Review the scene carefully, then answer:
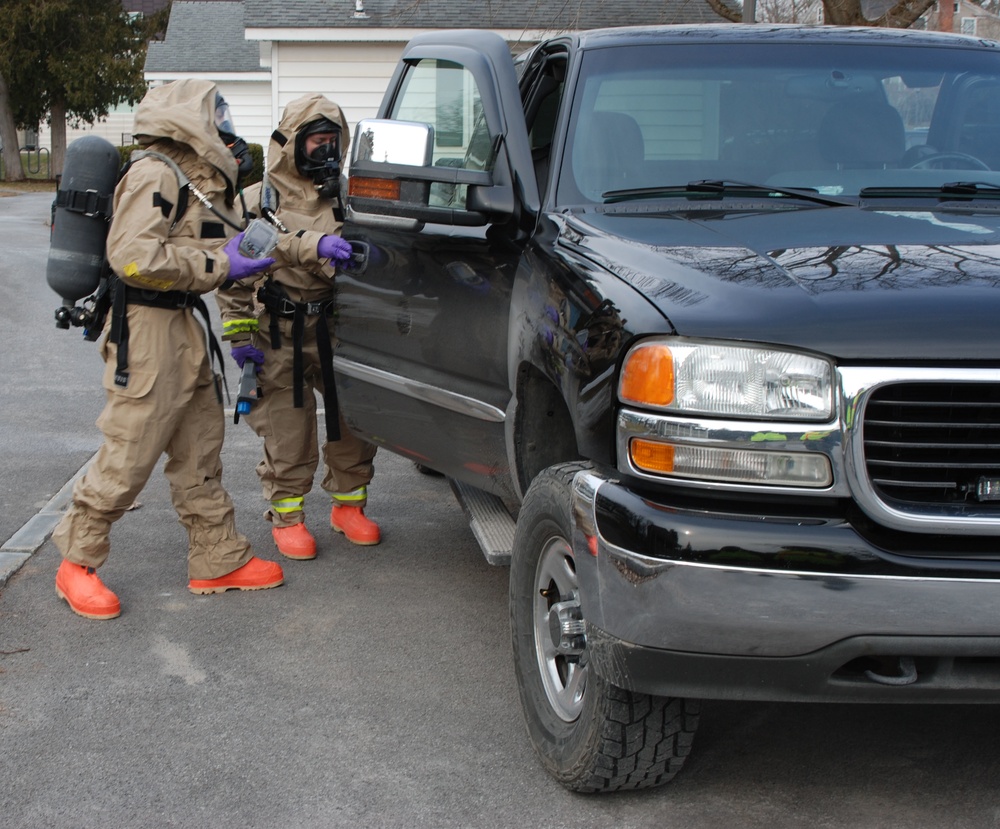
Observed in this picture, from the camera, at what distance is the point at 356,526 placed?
5.93 meters

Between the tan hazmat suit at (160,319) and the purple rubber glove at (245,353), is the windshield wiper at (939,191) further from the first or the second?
the purple rubber glove at (245,353)

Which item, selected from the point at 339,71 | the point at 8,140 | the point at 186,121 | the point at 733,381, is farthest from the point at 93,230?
the point at 8,140

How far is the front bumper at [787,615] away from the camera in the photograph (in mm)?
2715

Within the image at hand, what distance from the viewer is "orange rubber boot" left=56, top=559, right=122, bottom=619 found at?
4.85 m

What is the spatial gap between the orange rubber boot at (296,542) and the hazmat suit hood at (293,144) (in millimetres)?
1441

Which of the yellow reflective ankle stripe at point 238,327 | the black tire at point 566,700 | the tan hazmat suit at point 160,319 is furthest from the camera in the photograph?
the yellow reflective ankle stripe at point 238,327

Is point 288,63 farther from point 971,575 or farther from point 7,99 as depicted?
point 7,99

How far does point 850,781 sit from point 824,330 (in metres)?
1.42

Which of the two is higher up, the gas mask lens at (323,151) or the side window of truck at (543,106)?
the side window of truck at (543,106)

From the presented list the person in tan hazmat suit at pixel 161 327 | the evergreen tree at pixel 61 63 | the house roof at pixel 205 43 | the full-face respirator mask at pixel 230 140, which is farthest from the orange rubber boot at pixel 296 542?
the evergreen tree at pixel 61 63

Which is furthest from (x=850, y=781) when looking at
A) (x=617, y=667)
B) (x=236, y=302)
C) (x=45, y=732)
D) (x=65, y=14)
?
(x=65, y=14)

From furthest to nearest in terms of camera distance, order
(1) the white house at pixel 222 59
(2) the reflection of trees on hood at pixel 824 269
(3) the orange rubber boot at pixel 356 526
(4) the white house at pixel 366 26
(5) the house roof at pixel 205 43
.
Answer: (5) the house roof at pixel 205 43, (1) the white house at pixel 222 59, (4) the white house at pixel 366 26, (3) the orange rubber boot at pixel 356 526, (2) the reflection of trees on hood at pixel 824 269

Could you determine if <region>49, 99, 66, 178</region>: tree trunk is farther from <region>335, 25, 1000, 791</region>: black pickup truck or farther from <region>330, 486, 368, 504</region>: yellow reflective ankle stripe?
<region>335, 25, 1000, 791</region>: black pickup truck

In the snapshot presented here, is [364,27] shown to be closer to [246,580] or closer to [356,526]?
[356,526]
